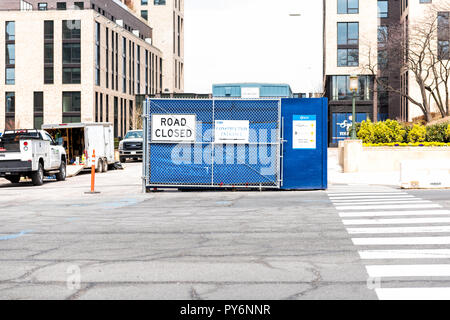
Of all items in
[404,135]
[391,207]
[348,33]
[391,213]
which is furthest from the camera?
[348,33]

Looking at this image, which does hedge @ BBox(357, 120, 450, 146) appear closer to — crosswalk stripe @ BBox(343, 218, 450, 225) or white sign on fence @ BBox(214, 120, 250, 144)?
white sign on fence @ BBox(214, 120, 250, 144)

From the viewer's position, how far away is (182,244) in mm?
7977

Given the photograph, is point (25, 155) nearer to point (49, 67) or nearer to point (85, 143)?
point (85, 143)

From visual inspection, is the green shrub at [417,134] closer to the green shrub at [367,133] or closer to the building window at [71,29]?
Result: the green shrub at [367,133]

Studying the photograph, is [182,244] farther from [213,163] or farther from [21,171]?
[21,171]

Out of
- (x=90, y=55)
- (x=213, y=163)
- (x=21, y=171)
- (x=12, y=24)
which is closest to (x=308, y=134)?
(x=213, y=163)

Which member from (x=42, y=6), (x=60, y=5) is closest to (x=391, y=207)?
(x=60, y=5)

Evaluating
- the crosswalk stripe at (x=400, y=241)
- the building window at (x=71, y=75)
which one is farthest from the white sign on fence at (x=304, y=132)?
the building window at (x=71, y=75)

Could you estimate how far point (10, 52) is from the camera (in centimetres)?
6900

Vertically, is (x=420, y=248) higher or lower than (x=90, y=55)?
lower

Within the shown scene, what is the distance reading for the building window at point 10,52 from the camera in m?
68.8

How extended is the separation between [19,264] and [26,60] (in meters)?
66.6

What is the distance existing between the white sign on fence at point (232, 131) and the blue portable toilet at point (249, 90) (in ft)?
234

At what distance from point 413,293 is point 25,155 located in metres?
18.8
